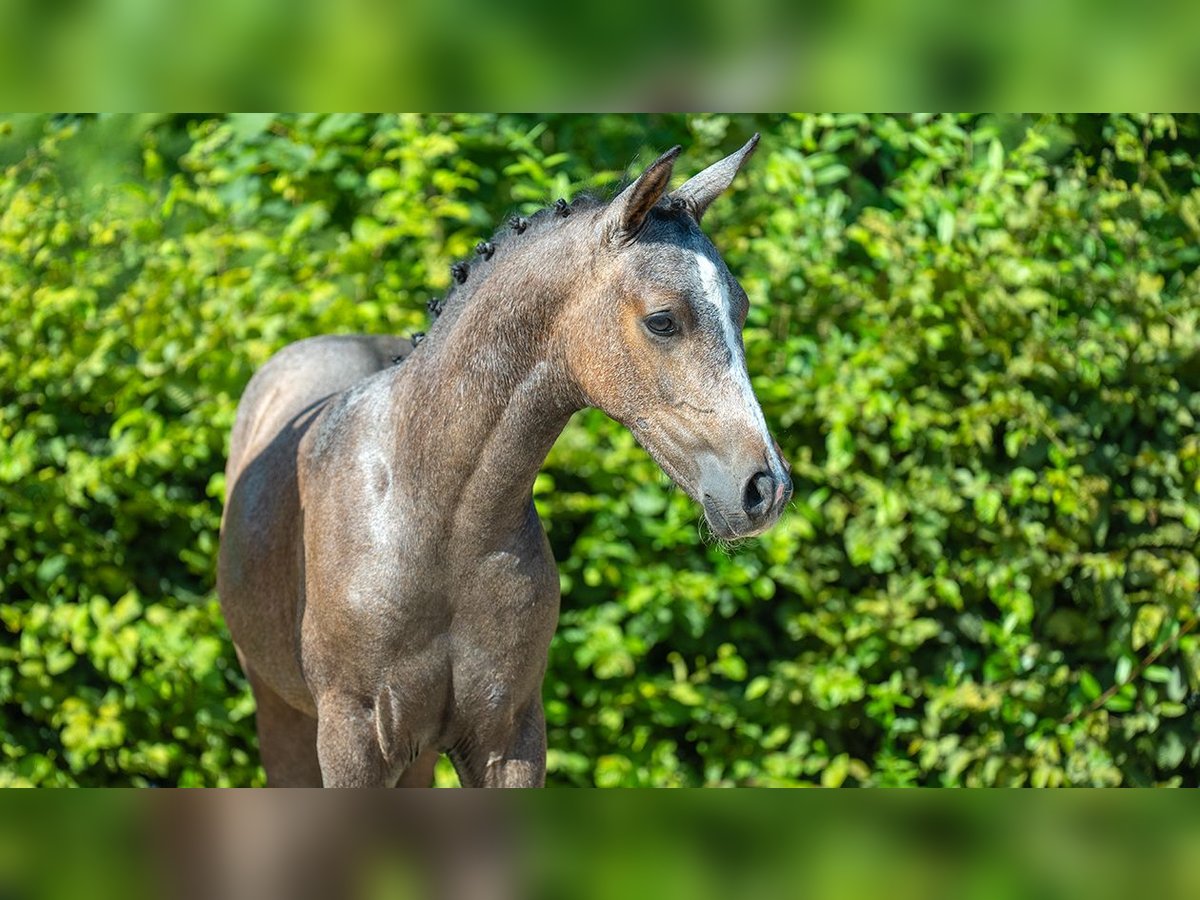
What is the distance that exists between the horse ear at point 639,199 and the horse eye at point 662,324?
141 mm

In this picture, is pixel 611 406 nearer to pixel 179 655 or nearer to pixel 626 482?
pixel 626 482

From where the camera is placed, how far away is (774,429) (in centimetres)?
491

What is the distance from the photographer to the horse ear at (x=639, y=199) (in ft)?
6.75

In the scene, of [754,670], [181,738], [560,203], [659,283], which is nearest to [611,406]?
[659,283]

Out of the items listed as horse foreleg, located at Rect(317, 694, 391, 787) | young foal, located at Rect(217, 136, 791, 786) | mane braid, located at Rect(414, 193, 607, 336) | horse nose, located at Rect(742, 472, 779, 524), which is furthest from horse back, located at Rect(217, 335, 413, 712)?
horse nose, located at Rect(742, 472, 779, 524)

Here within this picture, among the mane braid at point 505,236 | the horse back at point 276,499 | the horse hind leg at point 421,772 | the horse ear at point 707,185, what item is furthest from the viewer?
the horse hind leg at point 421,772

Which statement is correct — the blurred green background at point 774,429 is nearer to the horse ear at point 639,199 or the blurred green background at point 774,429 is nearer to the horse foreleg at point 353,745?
the horse foreleg at point 353,745

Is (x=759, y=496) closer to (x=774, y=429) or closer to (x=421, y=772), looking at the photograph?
(x=421, y=772)

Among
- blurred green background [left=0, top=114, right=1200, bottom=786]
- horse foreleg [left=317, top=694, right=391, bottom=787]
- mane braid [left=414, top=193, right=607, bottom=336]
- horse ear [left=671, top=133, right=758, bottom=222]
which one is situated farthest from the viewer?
blurred green background [left=0, top=114, right=1200, bottom=786]

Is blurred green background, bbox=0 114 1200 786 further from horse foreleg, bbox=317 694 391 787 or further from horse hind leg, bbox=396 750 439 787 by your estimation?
horse foreleg, bbox=317 694 391 787

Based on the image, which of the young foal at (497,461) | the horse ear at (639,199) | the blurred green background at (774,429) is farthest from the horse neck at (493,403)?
the blurred green background at (774,429)

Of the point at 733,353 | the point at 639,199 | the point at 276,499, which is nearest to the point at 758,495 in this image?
the point at 733,353

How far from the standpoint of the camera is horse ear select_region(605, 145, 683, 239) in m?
2.06

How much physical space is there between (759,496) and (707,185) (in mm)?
554
